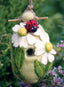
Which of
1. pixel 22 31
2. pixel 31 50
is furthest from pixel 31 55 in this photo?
pixel 22 31

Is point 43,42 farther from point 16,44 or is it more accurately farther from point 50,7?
point 50,7

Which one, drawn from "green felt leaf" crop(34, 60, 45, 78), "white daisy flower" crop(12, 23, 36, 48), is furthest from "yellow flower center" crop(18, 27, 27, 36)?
"green felt leaf" crop(34, 60, 45, 78)

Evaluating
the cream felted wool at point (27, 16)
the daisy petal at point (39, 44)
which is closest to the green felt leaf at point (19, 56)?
the daisy petal at point (39, 44)

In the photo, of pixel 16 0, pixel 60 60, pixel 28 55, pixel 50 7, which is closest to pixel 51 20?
pixel 50 7

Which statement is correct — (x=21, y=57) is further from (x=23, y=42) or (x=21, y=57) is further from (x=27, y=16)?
(x=27, y=16)

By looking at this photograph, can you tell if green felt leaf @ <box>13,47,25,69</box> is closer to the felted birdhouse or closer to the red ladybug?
the felted birdhouse

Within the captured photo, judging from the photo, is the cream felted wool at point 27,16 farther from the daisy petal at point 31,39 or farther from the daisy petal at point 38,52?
the daisy petal at point 38,52

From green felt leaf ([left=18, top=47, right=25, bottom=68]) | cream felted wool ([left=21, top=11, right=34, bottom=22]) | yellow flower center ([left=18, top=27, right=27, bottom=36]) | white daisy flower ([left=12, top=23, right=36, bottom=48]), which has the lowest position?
green felt leaf ([left=18, top=47, right=25, bottom=68])
